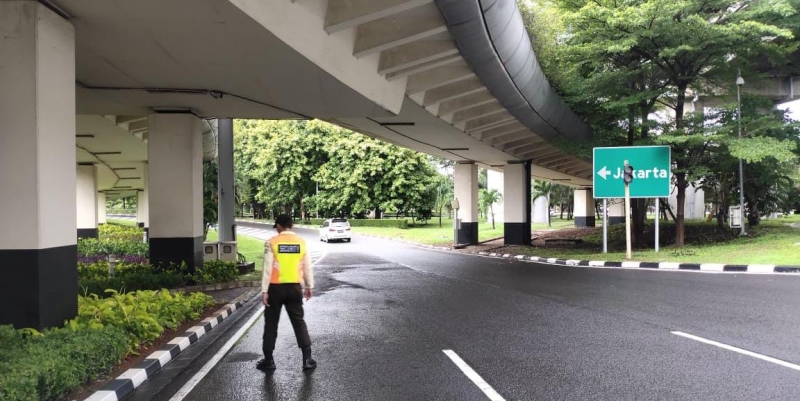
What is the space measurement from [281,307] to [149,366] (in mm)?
1550

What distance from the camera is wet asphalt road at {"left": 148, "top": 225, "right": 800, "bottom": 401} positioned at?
5.29 meters

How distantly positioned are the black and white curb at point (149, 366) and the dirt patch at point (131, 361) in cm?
8

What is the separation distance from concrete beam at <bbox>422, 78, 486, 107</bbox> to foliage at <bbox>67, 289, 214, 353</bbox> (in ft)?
26.2

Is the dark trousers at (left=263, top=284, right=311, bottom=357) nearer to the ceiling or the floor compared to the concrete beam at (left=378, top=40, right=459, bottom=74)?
nearer to the floor

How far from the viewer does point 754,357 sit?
623 cm

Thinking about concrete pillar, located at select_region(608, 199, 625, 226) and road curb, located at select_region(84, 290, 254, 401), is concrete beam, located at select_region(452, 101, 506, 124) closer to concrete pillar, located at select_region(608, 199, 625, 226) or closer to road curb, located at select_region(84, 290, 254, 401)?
road curb, located at select_region(84, 290, 254, 401)

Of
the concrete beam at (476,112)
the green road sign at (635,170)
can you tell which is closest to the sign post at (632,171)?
the green road sign at (635,170)

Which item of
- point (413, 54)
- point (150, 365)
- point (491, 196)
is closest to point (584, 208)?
point (491, 196)

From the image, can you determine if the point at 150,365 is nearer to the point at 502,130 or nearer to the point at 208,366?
the point at 208,366

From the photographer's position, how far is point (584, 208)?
51.4 meters

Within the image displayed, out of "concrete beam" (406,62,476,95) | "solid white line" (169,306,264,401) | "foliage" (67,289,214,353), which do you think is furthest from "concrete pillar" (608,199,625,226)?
"foliage" (67,289,214,353)

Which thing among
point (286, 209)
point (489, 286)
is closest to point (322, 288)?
point (489, 286)

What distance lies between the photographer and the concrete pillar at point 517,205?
27234 mm

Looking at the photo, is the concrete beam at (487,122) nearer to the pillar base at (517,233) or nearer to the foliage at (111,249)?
the pillar base at (517,233)
